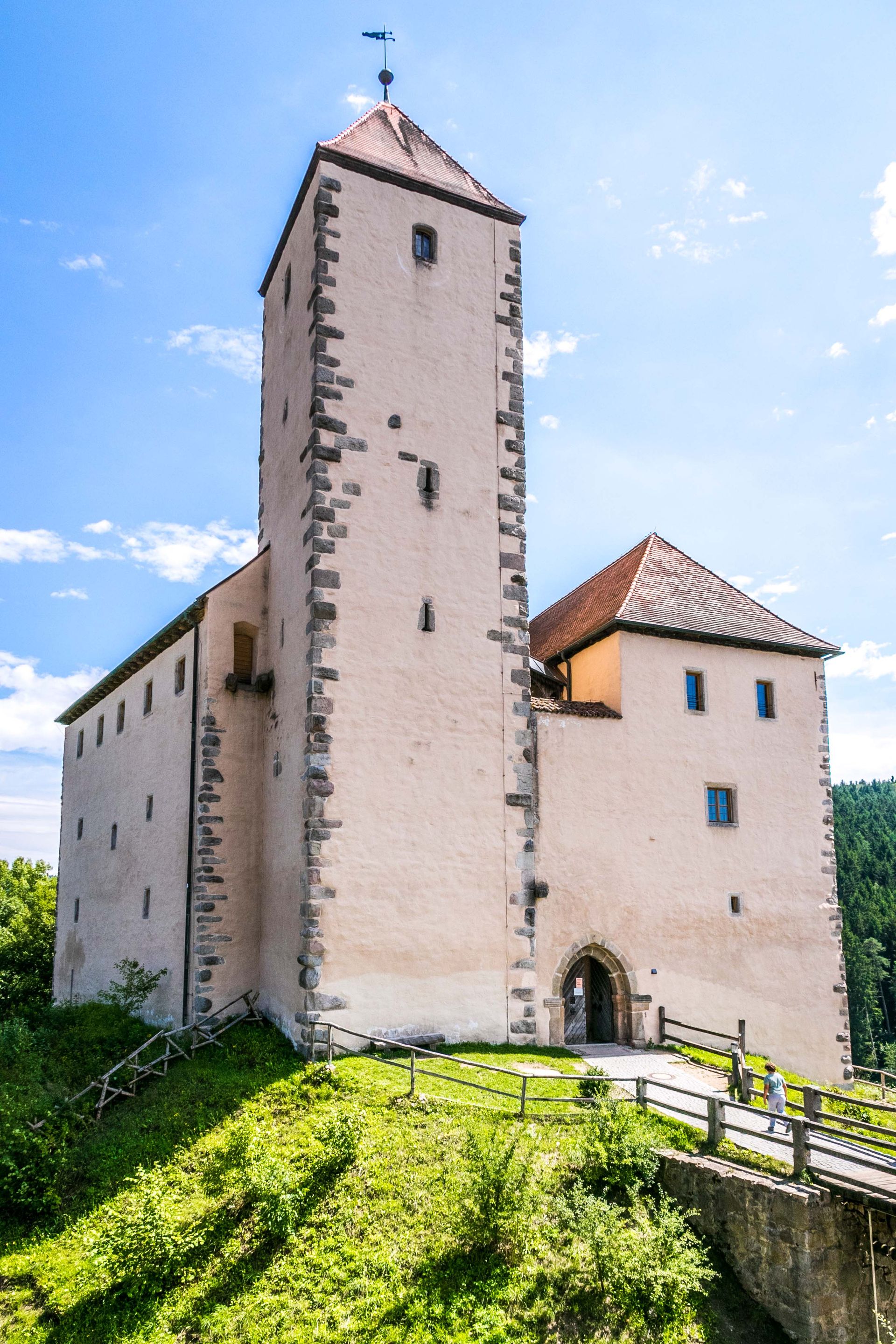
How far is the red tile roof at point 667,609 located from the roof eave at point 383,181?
744 cm

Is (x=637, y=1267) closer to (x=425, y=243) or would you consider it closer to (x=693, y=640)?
(x=693, y=640)

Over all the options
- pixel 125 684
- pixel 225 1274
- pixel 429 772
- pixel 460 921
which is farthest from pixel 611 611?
pixel 225 1274

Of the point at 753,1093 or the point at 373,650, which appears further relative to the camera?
the point at 373,650

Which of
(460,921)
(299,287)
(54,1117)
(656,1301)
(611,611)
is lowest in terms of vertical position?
(656,1301)

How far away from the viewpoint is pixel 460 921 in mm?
15133

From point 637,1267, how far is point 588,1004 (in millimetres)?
7438

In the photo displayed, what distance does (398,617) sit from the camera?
15562mm

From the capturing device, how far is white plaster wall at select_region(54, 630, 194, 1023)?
57.7 ft

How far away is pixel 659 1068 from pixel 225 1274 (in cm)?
771

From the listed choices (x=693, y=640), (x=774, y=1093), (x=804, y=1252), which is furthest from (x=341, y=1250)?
(x=693, y=640)

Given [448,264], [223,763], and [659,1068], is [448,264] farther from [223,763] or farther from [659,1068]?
[659,1068]

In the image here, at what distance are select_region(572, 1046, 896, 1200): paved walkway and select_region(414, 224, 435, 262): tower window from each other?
13837mm

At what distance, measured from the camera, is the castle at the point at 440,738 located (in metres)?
14.8

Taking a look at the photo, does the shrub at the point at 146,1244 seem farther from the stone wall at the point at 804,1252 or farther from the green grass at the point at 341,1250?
the stone wall at the point at 804,1252
